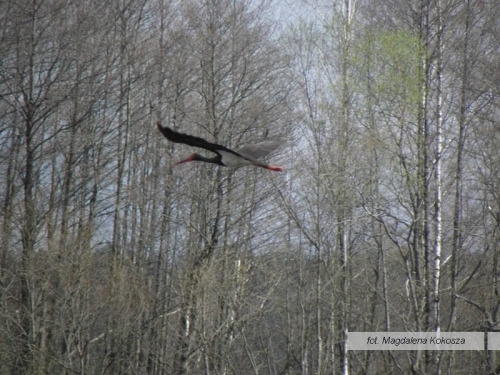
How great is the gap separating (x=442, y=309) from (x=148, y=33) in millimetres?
10955

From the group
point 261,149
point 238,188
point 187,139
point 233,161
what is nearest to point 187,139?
point 187,139

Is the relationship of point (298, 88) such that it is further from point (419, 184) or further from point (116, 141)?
point (419, 184)

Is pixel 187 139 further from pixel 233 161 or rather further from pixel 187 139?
pixel 233 161

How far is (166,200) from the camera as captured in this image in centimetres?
1891

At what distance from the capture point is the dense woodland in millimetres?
13617

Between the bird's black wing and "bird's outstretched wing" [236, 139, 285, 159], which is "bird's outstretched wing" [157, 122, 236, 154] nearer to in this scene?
the bird's black wing

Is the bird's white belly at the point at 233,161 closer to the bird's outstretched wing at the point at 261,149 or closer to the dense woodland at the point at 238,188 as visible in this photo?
the bird's outstretched wing at the point at 261,149

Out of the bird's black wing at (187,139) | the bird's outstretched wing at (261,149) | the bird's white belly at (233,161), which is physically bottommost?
the bird's black wing at (187,139)

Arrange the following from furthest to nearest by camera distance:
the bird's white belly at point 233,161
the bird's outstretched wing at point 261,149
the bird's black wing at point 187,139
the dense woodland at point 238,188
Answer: the dense woodland at point 238,188
the bird's outstretched wing at point 261,149
the bird's white belly at point 233,161
the bird's black wing at point 187,139

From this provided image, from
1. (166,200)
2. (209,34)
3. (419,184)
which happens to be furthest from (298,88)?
(419,184)

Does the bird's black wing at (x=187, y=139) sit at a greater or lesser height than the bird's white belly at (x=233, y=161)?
lesser

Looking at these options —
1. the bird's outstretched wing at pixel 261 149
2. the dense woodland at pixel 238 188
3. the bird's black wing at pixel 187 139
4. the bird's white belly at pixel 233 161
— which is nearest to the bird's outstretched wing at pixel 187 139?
the bird's black wing at pixel 187 139

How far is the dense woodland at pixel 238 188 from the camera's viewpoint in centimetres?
1362

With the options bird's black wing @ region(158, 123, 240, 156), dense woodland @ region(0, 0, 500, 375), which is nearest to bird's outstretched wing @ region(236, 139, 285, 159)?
bird's black wing @ region(158, 123, 240, 156)
